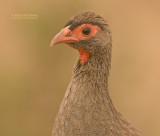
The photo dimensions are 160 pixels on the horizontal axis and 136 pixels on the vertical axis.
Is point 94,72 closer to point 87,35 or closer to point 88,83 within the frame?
point 88,83

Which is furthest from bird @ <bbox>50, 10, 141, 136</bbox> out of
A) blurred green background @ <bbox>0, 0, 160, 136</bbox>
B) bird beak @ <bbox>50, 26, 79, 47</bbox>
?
blurred green background @ <bbox>0, 0, 160, 136</bbox>

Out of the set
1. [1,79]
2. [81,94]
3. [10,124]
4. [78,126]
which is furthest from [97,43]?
[10,124]

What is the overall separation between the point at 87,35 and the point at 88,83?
1.14 feet

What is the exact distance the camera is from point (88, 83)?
11.3 ft

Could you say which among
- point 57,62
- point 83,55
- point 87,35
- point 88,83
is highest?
point 57,62

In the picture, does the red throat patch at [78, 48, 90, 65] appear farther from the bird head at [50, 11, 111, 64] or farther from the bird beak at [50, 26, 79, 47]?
the bird beak at [50, 26, 79, 47]

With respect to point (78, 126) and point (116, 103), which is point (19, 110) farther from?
point (78, 126)

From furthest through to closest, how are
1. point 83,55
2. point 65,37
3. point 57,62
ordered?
point 57,62
point 83,55
point 65,37

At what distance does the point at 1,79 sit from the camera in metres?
5.05

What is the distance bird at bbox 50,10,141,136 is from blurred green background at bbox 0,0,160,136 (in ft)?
5.57

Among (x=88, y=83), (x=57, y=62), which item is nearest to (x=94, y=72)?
(x=88, y=83)

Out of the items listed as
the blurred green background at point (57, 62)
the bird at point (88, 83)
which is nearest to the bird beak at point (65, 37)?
the bird at point (88, 83)

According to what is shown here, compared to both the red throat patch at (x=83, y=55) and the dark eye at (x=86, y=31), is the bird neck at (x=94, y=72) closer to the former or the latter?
the red throat patch at (x=83, y=55)

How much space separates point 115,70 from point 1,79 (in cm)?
128
